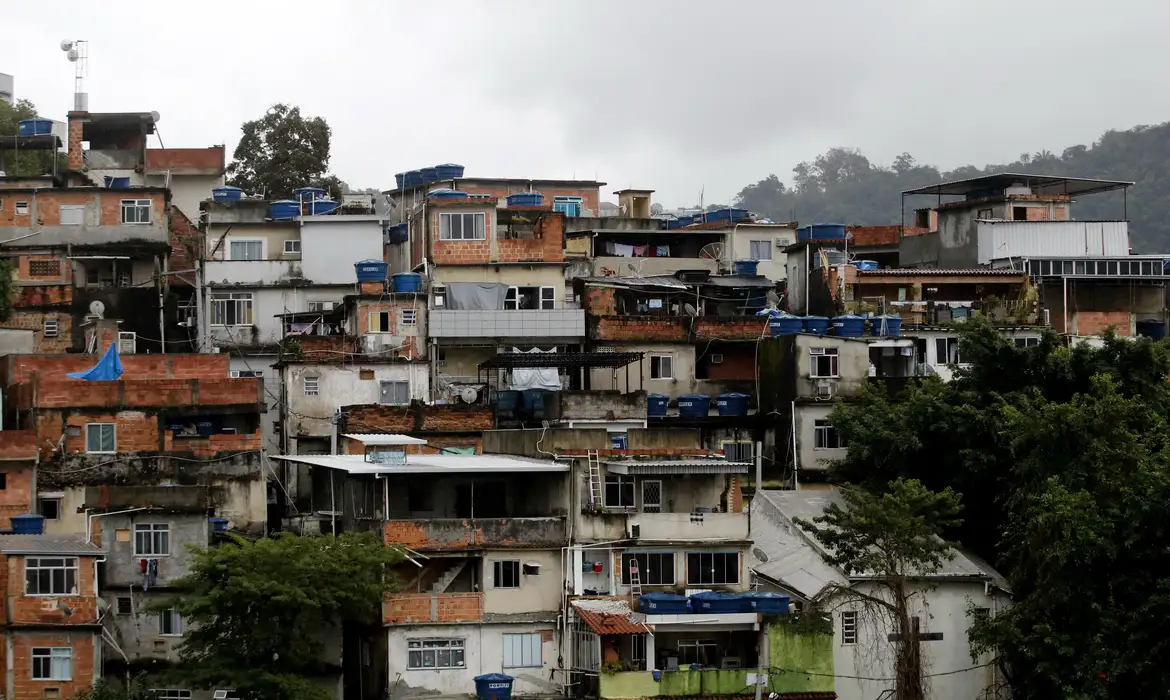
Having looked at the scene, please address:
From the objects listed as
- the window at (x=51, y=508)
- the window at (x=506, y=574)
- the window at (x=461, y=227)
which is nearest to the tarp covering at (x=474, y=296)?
the window at (x=461, y=227)

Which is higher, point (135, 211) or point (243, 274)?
point (135, 211)

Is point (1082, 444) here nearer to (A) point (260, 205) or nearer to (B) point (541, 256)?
(B) point (541, 256)

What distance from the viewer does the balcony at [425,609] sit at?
4091 centimetres

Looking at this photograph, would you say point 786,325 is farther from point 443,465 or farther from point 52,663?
point 52,663

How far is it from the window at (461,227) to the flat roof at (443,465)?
1211 cm

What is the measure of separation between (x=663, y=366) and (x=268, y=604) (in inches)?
780

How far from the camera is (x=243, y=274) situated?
58.6 m

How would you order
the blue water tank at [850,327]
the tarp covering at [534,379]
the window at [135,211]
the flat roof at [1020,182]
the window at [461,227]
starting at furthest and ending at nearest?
the flat roof at [1020,182], the window at [135,211], the window at [461,227], the blue water tank at [850,327], the tarp covering at [534,379]

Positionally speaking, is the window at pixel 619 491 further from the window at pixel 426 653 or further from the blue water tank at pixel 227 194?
the blue water tank at pixel 227 194

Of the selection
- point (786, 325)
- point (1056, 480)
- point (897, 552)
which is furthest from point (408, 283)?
point (1056, 480)

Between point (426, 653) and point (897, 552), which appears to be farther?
point (897, 552)

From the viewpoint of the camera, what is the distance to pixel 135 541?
137 ft

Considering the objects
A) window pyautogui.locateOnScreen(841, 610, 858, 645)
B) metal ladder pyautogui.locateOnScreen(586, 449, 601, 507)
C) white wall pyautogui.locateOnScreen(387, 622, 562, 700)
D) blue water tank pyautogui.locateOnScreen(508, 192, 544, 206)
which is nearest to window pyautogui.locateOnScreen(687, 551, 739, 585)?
metal ladder pyautogui.locateOnScreen(586, 449, 601, 507)

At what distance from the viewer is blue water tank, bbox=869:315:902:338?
54.9 meters
